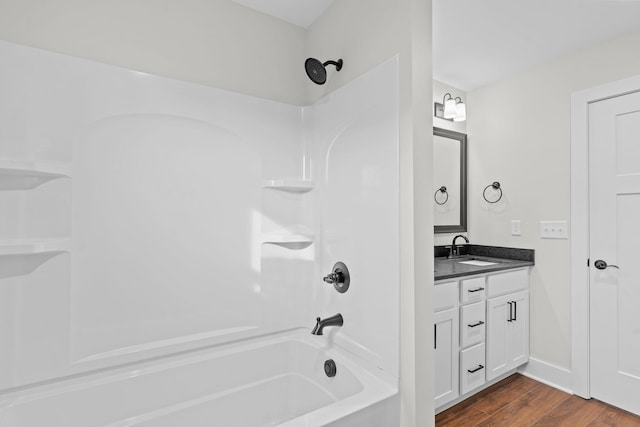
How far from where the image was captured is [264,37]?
6.18 feet

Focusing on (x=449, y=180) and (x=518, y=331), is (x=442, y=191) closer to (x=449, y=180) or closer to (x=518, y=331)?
(x=449, y=180)

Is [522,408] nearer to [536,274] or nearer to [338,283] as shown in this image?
[536,274]

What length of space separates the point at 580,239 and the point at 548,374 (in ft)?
3.54

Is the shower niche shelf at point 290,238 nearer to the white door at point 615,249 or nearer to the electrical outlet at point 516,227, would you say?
the electrical outlet at point 516,227

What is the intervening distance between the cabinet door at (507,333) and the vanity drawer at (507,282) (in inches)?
1.8

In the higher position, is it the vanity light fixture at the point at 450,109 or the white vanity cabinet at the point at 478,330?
the vanity light fixture at the point at 450,109

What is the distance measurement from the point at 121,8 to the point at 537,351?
11.6ft

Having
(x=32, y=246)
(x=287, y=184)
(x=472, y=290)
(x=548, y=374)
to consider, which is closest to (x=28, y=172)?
(x=32, y=246)

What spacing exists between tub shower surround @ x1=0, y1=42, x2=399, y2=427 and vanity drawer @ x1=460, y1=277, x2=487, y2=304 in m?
0.95

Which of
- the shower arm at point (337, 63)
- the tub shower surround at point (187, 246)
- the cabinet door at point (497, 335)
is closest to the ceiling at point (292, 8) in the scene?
the shower arm at point (337, 63)

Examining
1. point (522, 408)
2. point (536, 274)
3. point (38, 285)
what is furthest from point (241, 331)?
point (536, 274)

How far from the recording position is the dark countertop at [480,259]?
2150mm

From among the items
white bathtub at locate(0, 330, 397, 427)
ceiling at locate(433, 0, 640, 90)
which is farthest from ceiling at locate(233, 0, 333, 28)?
white bathtub at locate(0, 330, 397, 427)

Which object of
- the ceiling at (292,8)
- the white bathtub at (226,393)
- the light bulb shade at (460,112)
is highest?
the ceiling at (292,8)
